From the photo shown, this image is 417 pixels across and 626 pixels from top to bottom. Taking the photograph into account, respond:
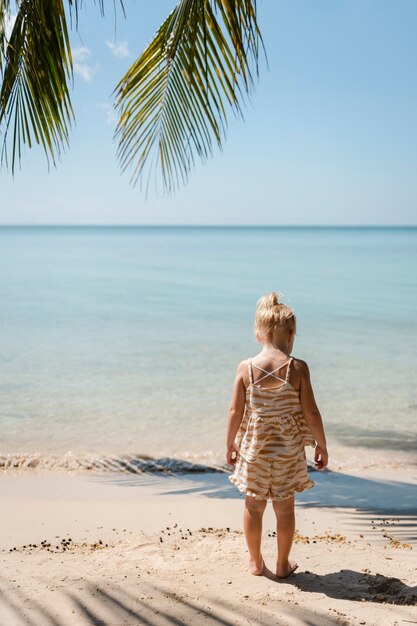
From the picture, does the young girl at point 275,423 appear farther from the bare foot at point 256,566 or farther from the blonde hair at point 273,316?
the bare foot at point 256,566

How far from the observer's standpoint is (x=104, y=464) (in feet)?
20.2

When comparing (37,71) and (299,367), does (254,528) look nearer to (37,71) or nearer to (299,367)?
(299,367)

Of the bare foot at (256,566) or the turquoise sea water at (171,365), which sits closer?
the bare foot at (256,566)

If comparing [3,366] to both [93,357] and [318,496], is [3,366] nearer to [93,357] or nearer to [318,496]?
[93,357]

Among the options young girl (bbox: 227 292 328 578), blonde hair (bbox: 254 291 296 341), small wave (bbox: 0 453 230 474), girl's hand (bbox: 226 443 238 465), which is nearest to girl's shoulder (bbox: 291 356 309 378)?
young girl (bbox: 227 292 328 578)

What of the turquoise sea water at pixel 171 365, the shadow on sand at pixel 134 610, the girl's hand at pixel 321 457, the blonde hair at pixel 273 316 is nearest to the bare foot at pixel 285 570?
the shadow on sand at pixel 134 610

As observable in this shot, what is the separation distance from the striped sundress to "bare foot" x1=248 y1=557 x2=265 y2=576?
1.23 ft

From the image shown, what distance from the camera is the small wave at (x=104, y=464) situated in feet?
19.6

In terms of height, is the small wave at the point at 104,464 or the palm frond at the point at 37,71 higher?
the palm frond at the point at 37,71

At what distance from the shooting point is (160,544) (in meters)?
3.86

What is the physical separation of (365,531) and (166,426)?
12.2 feet

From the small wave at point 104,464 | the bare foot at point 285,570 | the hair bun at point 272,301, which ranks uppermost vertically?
the hair bun at point 272,301

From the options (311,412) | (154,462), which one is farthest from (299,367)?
(154,462)

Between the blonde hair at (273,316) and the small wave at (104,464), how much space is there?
311 cm
